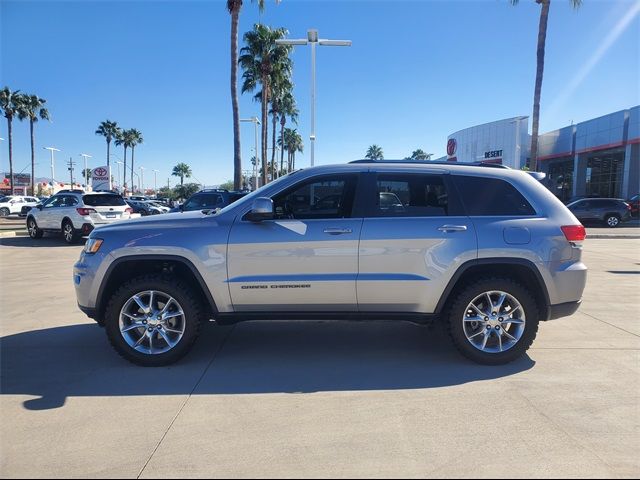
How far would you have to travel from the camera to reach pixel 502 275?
4285mm

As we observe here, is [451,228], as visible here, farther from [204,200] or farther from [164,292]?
[204,200]

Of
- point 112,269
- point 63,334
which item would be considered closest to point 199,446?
point 112,269

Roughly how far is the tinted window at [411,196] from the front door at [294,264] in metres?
0.36

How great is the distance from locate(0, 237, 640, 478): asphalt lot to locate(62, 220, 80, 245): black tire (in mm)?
Result: 9502

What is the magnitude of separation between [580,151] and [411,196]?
1326 inches

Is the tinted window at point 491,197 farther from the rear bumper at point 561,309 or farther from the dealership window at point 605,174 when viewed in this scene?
the dealership window at point 605,174

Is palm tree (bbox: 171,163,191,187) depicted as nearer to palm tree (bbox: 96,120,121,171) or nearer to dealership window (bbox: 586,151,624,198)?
palm tree (bbox: 96,120,121,171)

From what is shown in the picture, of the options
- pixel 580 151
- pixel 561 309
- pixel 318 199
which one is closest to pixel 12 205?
pixel 318 199

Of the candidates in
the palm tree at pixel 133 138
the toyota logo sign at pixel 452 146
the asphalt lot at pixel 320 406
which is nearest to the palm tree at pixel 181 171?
the palm tree at pixel 133 138

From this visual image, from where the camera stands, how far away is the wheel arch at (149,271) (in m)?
4.14

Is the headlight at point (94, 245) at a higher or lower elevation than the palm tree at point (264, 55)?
lower

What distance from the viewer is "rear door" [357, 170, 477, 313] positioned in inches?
160

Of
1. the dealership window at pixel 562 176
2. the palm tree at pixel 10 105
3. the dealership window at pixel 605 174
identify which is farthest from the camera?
the palm tree at pixel 10 105

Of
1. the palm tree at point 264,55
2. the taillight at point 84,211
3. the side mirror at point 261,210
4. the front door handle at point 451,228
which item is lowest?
the taillight at point 84,211
